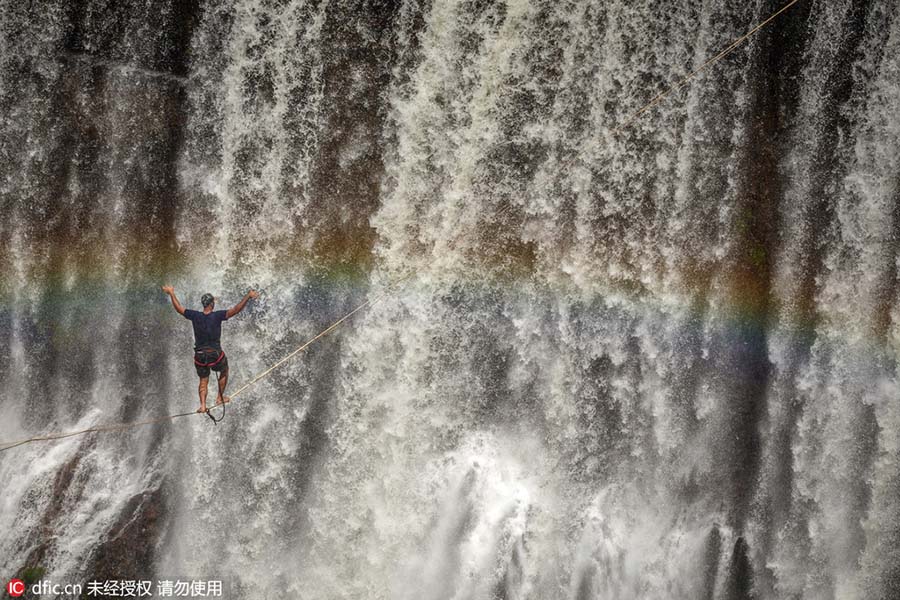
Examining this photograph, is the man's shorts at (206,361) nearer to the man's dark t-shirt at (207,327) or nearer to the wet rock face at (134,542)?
the man's dark t-shirt at (207,327)

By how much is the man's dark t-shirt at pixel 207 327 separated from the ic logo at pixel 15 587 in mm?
3144

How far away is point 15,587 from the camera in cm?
659

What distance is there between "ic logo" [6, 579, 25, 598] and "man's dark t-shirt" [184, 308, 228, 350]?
124 inches

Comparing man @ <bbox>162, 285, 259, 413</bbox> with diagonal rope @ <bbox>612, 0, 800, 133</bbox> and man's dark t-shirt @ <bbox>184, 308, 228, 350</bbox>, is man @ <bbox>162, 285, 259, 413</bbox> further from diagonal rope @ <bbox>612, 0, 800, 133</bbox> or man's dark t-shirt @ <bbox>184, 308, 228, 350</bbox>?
diagonal rope @ <bbox>612, 0, 800, 133</bbox>

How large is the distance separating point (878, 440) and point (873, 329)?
0.97m

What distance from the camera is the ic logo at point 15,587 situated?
6586mm

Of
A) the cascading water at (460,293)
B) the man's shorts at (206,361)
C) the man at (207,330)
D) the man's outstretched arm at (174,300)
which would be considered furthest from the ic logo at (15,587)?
the man's outstretched arm at (174,300)

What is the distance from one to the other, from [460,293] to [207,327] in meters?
2.25

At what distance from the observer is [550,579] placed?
6.46 metres

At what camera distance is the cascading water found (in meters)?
6.07

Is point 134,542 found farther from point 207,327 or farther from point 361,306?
point 361,306

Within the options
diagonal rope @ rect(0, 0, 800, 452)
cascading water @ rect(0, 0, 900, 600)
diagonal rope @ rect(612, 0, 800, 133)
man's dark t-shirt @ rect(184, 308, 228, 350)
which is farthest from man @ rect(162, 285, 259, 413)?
diagonal rope @ rect(612, 0, 800, 133)

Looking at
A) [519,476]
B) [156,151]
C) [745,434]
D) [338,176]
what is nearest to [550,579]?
[519,476]

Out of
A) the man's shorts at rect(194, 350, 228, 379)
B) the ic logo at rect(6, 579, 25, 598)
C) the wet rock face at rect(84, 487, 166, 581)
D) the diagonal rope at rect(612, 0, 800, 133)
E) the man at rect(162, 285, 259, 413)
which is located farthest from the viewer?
the wet rock face at rect(84, 487, 166, 581)
